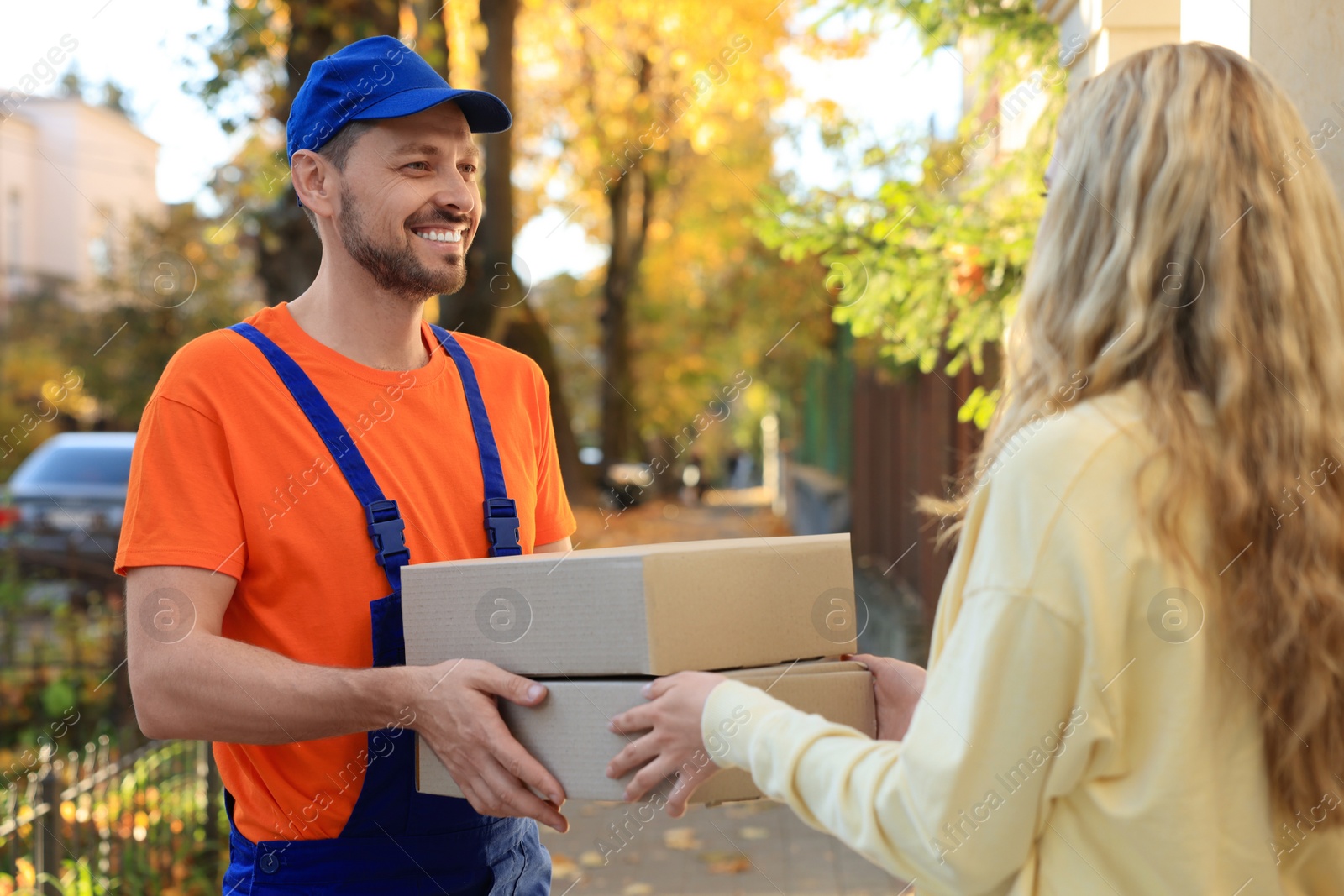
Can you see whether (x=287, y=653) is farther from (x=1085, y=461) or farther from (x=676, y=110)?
(x=676, y=110)

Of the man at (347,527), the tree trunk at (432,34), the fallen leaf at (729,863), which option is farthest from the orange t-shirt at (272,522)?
the tree trunk at (432,34)

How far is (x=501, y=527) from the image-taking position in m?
2.31

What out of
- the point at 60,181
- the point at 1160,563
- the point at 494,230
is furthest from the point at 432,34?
the point at 60,181

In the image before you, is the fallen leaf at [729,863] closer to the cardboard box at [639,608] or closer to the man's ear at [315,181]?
the cardboard box at [639,608]

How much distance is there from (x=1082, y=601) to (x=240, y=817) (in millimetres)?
1559

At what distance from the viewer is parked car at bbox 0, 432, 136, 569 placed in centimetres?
888

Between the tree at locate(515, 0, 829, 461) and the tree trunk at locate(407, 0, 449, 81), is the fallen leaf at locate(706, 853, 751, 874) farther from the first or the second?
the tree at locate(515, 0, 829, 461)

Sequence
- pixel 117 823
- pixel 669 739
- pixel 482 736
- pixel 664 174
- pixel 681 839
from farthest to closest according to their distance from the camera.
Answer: pixel 664 174
pixel 681 839
pixel 117 823
pixel 482 736
pixel 669 739

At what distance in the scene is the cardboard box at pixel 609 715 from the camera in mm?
1786

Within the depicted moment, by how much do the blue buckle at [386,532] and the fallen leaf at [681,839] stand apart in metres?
4.41

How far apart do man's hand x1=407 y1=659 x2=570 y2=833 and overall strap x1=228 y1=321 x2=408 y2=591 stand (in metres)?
Result: 0.26

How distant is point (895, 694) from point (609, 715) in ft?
1.66

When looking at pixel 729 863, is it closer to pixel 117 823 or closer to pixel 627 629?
pixel 117 823

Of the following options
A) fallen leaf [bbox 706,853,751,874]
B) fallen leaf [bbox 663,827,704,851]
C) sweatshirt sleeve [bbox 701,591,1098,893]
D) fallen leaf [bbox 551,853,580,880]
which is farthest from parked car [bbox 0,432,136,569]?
sweatshirt sleeve [bbox 701,591,1098,893]
